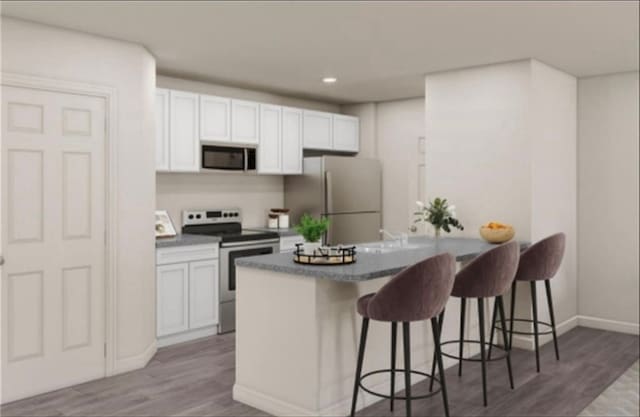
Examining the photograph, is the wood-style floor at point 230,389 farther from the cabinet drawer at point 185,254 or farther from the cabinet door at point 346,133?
the cabinet door at point 346,133

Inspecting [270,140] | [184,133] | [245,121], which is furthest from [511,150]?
[184,133]

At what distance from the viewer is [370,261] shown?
11.3ft

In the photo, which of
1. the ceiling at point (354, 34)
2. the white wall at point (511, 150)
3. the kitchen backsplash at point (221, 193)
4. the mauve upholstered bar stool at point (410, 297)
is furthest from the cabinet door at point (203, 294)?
the mauve upholstered bar stool at point (410, 297)

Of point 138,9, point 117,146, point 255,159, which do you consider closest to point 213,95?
point 255,159

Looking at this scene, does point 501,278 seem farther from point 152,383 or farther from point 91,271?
point 91,271

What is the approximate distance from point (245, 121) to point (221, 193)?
81cm

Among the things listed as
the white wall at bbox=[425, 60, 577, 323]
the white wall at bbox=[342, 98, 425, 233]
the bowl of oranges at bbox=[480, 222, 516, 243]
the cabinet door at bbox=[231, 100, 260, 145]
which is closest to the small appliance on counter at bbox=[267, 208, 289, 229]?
the cabinet door at bbox=[231, 100, 260, 145]

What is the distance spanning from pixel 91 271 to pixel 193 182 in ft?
6.17

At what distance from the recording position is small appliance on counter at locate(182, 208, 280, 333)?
5223mm

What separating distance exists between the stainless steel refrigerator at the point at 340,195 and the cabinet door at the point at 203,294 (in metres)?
1.39

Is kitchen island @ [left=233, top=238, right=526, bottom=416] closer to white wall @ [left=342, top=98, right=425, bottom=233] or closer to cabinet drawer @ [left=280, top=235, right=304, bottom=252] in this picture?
cabinet drawer @ [left=280, top=235, right=304, bottom=252]

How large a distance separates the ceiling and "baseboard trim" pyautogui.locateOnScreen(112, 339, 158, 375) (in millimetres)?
2289

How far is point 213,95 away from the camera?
568 cm

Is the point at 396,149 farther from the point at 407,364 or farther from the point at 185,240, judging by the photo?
the point at 407,364
